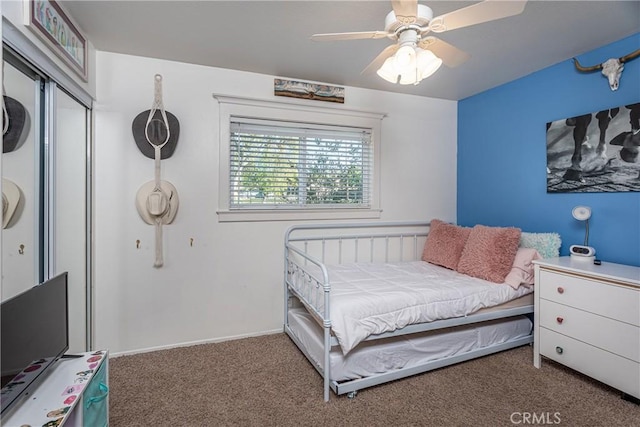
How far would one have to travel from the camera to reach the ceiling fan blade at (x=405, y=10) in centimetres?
126

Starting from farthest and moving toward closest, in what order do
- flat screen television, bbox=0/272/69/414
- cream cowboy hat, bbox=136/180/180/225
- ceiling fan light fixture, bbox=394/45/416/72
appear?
cream cowboy hat, bbox=136/180/180/225, ceiling fan light fixture, bbox=394/45/416/72, flat screen television, bbox=0/272/69/414

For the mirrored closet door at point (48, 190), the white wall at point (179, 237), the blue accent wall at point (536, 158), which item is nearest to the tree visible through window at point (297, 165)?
the white wall at point (179, 237)

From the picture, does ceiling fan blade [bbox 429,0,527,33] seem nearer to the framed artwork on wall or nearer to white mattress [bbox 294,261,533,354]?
white mattress [bbox 294,261,533,354]

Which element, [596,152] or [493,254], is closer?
[596,152]

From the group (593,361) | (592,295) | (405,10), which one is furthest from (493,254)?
(405,10)

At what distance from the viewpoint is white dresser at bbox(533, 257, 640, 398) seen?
5.75ft

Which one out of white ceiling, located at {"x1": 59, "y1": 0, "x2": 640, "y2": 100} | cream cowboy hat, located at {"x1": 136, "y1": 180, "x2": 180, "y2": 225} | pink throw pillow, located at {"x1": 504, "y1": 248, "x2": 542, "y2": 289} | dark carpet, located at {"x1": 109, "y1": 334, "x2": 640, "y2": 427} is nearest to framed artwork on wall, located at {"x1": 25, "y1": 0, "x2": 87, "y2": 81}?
white ceiling, located at {"x1": 59, "y1": 0, "x2": 640, "y2": 100}

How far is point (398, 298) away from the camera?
77.6 inches

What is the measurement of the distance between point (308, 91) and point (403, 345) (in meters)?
2.17

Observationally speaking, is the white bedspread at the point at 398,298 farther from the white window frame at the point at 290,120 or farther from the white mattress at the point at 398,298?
the white window frame at the point at 290,120

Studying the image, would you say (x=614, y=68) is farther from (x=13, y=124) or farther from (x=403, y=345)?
(x=13, y=124)

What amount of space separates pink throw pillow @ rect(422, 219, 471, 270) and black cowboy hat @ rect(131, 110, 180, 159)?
2.38m

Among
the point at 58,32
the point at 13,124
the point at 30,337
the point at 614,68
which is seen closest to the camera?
the point at 30,337

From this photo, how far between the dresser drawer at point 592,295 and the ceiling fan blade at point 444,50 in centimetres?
151
